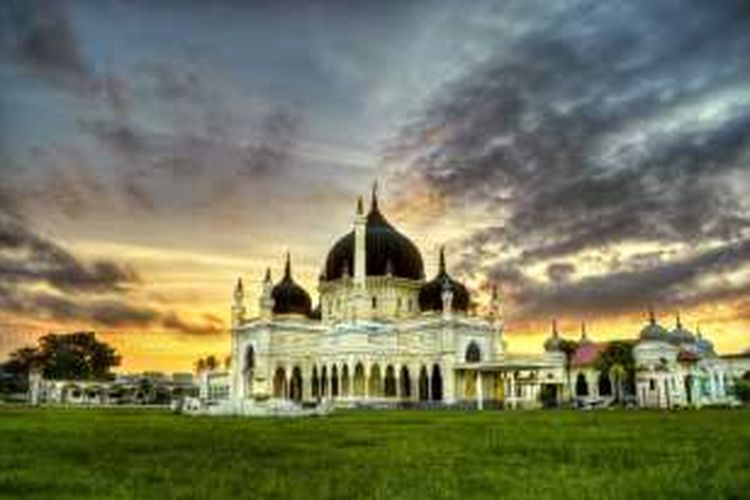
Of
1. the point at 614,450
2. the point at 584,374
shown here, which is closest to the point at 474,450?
the point at 614,450

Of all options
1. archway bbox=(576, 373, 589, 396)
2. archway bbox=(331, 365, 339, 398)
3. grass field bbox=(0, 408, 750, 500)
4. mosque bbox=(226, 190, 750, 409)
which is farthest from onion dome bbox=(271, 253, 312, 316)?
grass field bbox=(0, 408, 750, 500)

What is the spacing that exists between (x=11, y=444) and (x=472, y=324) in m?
75.3

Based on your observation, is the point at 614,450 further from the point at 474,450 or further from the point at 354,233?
the point at 354,233

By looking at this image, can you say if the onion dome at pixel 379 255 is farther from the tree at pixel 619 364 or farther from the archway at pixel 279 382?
the tree at pixel 619 364

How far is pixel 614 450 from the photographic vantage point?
1540cm

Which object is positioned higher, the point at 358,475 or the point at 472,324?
the point at 472,324

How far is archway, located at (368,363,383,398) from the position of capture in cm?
8981

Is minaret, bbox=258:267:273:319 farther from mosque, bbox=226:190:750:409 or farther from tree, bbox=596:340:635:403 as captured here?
tree, bbox=596:340:635:403

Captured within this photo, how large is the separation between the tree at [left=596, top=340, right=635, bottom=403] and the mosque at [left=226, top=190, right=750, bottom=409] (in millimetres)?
950

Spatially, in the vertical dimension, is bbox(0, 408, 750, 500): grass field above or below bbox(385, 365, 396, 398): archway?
below

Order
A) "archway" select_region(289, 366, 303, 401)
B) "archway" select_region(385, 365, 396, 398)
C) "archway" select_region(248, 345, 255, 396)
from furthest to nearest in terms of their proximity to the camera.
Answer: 1. "archway" select_region(248, 345, 255, 396)
2. "archway" select_region(289, 366, 303, 401)
3. "archway" select_region(385, 365, 396, 398)

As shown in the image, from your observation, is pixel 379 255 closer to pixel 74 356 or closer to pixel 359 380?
pixel 359 380

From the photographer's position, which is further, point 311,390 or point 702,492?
point 311,390

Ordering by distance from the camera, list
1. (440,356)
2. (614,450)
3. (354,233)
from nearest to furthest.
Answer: (614,450), (440,356), (354,233)
